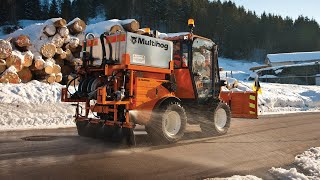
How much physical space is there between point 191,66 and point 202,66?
0.56m

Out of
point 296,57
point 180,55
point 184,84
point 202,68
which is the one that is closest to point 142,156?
point 184,84

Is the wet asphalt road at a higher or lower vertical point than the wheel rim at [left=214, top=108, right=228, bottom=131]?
lower

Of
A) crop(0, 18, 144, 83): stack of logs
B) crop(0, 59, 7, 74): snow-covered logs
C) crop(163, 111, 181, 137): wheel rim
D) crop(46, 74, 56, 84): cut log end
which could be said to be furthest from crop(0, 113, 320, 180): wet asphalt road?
crop(46, 74, 56, 84): cut log end

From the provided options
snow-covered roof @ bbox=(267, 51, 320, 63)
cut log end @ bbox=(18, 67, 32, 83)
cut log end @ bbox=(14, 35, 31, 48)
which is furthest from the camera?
snow-covered roof @ bbox=(267, 51, 320, 63)

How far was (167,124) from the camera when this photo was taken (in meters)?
7.75

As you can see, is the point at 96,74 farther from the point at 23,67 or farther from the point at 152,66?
the point at 23,67

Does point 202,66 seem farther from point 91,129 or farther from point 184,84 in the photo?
point 91,129

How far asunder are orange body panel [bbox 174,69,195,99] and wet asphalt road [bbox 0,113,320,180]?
1095mm

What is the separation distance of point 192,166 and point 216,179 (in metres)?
0.84

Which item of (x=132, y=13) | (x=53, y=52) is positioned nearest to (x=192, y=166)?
(x=53, y=52)

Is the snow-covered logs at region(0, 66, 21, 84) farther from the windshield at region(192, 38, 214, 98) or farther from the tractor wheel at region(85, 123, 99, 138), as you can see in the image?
the windshield at region(192, 38, 214, 98)

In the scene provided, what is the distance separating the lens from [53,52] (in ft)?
46.5

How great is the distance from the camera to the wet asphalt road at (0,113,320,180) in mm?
4977

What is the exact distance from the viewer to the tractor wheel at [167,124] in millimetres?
7316
